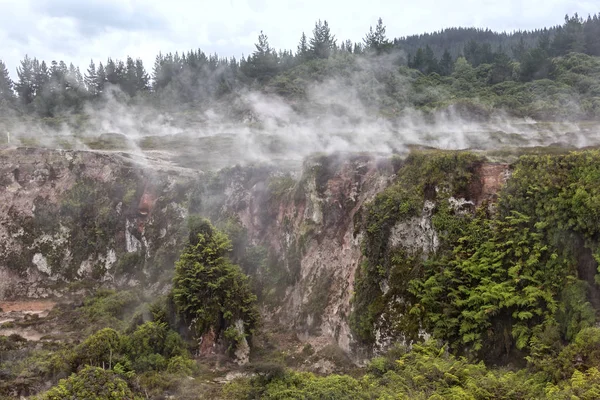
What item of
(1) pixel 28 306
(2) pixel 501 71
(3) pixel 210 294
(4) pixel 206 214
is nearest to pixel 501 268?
(3) pixel 210 294

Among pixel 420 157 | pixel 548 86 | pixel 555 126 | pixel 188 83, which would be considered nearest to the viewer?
pixel 420 157

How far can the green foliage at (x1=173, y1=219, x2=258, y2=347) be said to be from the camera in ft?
63.0

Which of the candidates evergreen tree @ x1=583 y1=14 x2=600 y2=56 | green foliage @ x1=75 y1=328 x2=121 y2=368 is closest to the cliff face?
green foliage @ x1=75 y1=328 x2=121 y2=368

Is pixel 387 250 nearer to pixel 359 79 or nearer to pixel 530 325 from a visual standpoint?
pixel 530 325

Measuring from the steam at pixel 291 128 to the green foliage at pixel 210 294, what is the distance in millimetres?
8779

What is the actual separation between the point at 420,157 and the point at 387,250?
14.0ft

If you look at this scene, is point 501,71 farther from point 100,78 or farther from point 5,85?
point 5,85

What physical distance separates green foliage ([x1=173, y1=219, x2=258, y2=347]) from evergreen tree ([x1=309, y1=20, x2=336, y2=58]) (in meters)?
46.1

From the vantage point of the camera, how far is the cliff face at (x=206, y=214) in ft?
64.2

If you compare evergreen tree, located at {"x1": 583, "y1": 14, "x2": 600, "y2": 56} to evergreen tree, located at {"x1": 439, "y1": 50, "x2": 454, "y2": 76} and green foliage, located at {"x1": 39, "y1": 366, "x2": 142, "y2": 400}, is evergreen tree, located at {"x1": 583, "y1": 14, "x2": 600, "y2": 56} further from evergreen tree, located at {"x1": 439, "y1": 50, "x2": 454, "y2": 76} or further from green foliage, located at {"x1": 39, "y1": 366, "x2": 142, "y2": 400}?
green foliage, located at {"x1": 39, "y1": 366, "x2": 142, "y2": 400}

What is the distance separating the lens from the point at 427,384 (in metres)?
11.8

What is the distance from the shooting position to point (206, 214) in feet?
91.2

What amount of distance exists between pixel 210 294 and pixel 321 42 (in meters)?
50.0

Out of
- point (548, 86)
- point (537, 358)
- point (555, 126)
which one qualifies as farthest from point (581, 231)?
point (548, 86)
